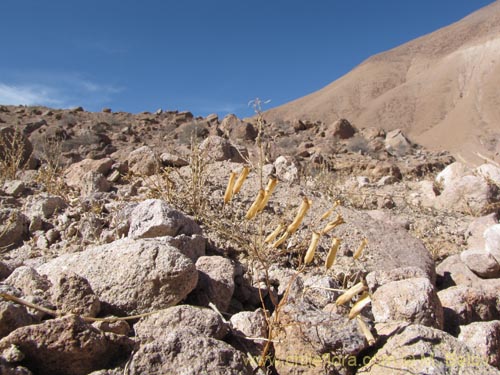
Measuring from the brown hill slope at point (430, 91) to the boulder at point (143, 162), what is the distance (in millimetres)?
26269

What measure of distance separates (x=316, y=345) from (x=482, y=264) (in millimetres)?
2009

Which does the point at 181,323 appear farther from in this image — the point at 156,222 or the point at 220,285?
the point at 156,222

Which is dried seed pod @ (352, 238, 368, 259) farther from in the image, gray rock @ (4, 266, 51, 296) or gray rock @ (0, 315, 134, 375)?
gray rock @ (4, 266, 51, 296)

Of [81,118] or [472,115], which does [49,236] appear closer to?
[81,118]

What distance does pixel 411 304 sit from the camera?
1.86m

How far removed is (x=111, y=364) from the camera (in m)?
1.29

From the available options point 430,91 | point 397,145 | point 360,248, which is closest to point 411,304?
point 360,248

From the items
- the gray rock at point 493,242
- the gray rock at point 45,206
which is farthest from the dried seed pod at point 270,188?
the gray rock at point 493,242

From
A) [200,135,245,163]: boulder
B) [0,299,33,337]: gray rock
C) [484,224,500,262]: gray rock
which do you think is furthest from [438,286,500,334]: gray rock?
[200,135,245,163]: boulder

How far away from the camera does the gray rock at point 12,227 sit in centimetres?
273

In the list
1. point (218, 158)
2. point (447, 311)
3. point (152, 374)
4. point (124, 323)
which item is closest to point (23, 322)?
point (124, 323)

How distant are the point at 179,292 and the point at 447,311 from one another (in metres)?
1.32

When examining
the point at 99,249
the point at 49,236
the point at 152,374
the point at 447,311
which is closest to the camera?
the point at 152,374

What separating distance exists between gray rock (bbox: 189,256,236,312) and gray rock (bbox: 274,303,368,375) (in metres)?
0.40
